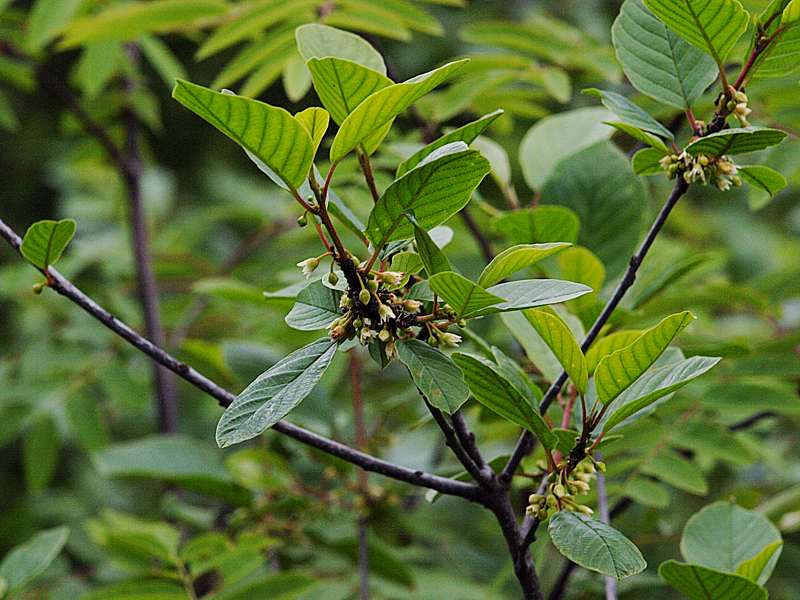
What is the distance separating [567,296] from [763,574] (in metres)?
0.24

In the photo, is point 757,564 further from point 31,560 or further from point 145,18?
point 145,18

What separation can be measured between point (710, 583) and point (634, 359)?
135 mm

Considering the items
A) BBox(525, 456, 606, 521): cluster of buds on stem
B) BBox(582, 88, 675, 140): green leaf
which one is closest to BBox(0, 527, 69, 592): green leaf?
BBox(525, 456, 606, 521): cluster of buds on stem

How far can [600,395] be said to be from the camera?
1.40 ft

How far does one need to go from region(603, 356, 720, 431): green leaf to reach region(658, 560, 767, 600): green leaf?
0.29 ft

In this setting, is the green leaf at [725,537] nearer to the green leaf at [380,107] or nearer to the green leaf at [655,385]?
the green leaf at [655,385]

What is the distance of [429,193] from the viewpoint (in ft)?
1.31

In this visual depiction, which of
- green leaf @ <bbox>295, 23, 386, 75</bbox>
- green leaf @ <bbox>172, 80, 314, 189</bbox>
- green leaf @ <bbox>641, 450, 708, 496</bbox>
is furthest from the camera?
green leaf @ <bbox>641, 450, 708, 496</bbox>

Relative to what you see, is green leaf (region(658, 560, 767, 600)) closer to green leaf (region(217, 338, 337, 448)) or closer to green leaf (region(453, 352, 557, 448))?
green leaf (region(453, 352, 557, 448))

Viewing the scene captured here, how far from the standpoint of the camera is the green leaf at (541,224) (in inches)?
23.5

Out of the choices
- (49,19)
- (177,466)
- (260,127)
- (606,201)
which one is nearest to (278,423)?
(260,127)

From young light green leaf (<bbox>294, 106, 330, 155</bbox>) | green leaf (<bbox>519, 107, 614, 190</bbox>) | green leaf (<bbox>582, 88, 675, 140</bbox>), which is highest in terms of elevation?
young light green leaf (<bbox>294, 106, 330, 155</bbox>)

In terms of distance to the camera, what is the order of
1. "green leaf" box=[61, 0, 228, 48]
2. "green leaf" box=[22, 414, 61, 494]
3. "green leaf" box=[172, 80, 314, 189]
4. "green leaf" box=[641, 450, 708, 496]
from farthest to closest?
"green leaf" box=[22, 414, 61, 494] < "green leaf" box=[61, 0, 228, 48] < "green leaf" box=[641, 450, 708, 496] < "green leaf" box=[172, 80, 314, 189]

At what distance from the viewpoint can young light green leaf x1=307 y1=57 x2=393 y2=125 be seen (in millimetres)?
387
